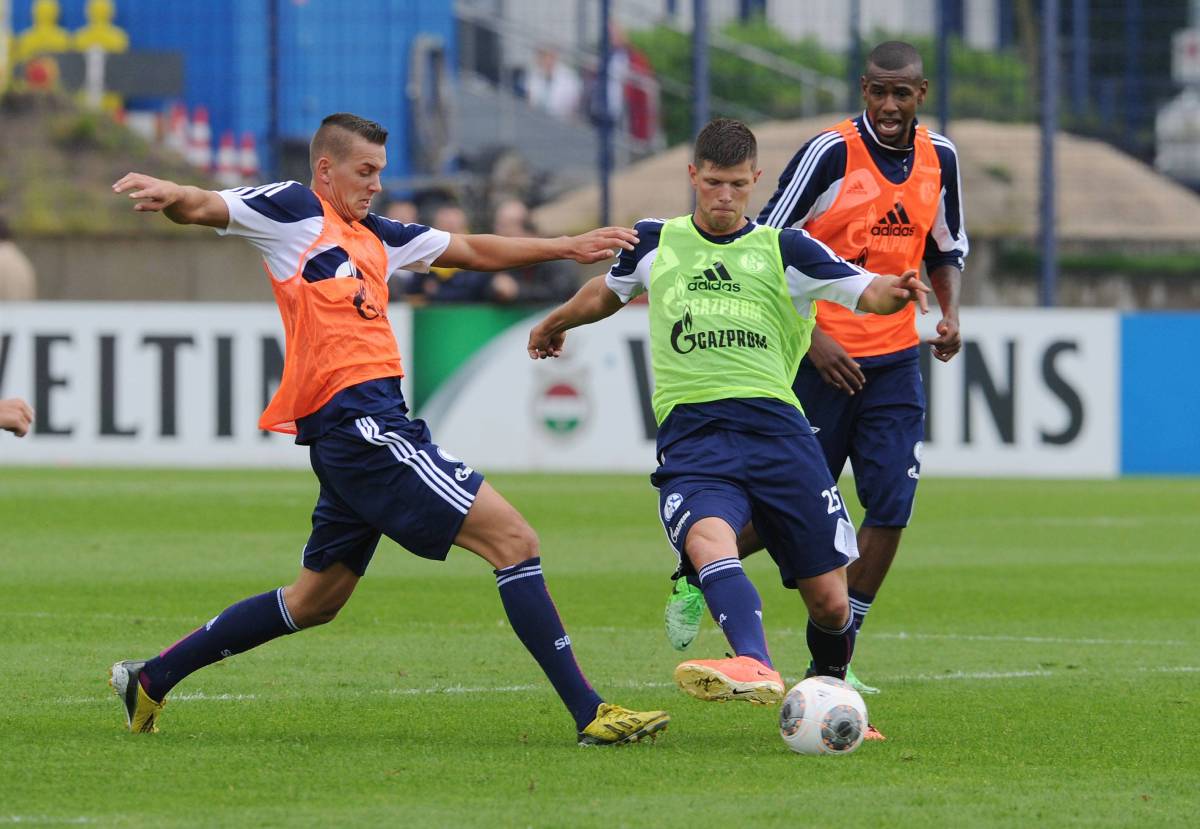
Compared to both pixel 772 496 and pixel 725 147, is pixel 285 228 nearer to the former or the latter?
pixel 725 147

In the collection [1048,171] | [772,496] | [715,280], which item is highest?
[1048,171]

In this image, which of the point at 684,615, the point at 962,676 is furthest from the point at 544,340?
the point at 962,676

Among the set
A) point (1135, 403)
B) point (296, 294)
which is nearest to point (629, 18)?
point (1135, 403)

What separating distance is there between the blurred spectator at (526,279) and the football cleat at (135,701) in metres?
11.5

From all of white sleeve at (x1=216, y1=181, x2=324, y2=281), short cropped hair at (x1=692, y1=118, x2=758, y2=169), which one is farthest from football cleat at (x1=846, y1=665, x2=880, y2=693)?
white sleeve at (x1=216, y1=181, x2=324, y2=281)

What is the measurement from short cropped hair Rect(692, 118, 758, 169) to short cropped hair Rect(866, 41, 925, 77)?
1.07 m

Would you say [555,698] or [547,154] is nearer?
[555,698]

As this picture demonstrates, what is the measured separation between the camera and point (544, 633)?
6.14 meters

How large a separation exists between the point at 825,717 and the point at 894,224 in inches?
81.1

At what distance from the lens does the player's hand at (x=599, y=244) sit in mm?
6531

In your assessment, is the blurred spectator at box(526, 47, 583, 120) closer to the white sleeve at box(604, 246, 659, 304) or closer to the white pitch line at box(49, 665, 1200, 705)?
the white pitch line at box(49, 665, 1200, 705)

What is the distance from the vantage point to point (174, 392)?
57.0ft

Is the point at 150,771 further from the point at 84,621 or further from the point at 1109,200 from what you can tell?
the point at 1109,200

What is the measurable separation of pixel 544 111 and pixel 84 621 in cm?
1971
